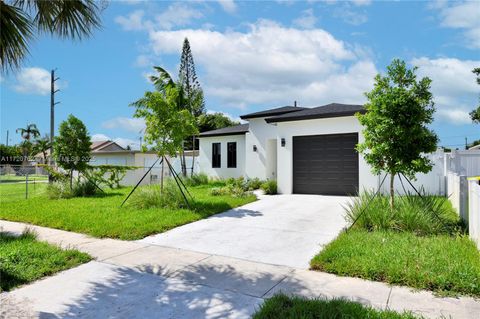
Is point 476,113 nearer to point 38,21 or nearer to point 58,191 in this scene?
point 58,191

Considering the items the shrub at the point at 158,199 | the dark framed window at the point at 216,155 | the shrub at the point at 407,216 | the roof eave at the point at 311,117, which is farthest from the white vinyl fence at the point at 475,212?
the dark framed window at the point at 216,155

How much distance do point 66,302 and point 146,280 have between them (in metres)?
1.02

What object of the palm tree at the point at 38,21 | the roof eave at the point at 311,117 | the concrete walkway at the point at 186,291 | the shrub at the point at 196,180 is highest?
the palm tree at the point at 38,21

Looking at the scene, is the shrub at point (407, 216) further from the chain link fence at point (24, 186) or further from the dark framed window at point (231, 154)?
the chain link fence at point (24, 186)

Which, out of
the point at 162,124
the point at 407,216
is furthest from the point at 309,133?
the point at 407,216

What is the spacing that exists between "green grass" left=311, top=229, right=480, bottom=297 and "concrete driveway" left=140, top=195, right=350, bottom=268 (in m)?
0.60

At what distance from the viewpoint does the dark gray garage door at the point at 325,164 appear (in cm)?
1271

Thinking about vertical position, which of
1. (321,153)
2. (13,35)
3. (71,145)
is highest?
(13,35)

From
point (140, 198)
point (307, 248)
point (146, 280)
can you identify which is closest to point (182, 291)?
point (146, 280)

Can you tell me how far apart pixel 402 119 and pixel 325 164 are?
21.1 ft

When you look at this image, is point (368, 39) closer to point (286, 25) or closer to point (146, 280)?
point (286, 25)

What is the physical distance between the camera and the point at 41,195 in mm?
13875

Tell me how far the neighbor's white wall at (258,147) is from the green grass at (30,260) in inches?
493

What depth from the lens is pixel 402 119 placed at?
686 centimetres
